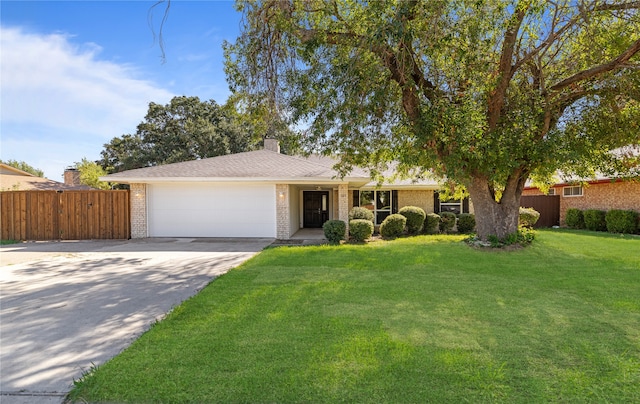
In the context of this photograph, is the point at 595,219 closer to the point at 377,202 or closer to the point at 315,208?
the point at 377,202

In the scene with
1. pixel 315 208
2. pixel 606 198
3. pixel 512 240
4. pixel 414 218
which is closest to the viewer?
pixel 512 240

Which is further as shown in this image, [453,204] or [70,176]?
[70,176]

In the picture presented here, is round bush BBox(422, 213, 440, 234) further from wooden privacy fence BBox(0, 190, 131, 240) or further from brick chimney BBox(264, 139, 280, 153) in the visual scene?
wooden privacy fence BBox(0, 190, 131, 240)

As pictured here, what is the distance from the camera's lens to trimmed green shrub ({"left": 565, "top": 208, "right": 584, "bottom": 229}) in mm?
16906

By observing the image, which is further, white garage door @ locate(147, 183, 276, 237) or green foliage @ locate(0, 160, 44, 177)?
green foliage @ locate(0, 160, 44, 177)

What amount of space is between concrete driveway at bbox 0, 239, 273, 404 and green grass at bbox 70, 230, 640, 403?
0.42 meters

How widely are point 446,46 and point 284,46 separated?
3.83 metres

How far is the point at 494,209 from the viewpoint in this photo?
33.3 ft

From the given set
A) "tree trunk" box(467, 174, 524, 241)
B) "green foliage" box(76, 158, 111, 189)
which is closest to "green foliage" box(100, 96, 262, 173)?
"green foliage" box(76, 158, 111, 189)

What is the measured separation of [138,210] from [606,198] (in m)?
21.6

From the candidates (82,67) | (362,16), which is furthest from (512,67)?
(82,67)

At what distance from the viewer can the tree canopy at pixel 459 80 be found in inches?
291

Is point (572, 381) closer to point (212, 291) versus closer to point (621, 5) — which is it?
point (212, 291)

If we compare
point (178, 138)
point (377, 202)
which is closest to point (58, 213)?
point (377, 202)
